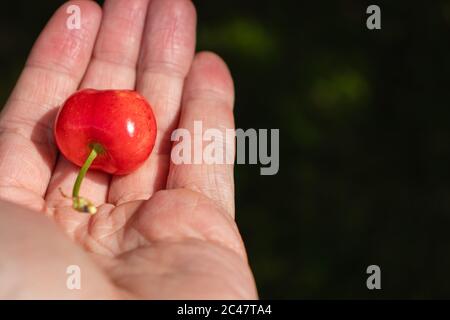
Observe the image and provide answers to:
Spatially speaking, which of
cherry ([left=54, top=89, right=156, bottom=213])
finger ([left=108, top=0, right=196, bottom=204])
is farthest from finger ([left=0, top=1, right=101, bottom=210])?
finger ([left=108, top=0, right=196, bottom=204])

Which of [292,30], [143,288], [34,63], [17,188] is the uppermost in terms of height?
[292,30]

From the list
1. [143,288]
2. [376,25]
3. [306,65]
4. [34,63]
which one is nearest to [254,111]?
[306,65]

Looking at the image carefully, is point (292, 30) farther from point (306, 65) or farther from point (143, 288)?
point (143, 288)

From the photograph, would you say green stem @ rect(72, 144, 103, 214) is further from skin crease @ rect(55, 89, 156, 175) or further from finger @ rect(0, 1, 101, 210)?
finger @ rect(0, 1, 101, 210)

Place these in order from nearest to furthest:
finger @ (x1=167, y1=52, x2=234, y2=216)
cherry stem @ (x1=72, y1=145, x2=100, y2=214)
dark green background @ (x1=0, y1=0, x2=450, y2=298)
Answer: cherry stem @ (x1=72, y1=145, x2=100, y2=214), finger @ (x1=167, y1=52, x2=234, y2=216), dark green background @ (x1=0, y1=0, x2=450, y2=298)

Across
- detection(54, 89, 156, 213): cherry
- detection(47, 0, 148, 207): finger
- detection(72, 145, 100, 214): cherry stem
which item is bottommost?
detection(72, 145, 100, 214): cherry stem

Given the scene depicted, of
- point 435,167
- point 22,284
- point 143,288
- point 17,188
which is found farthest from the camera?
point 435,167
